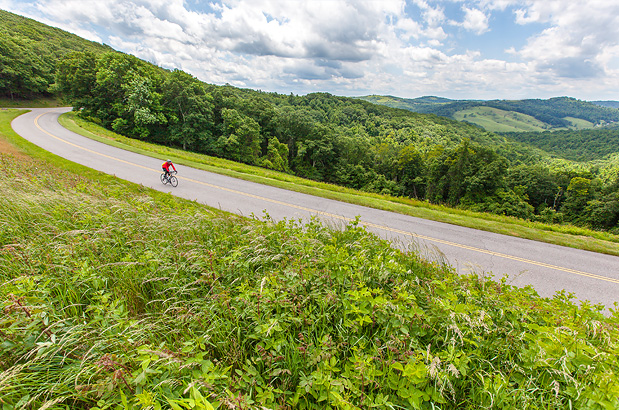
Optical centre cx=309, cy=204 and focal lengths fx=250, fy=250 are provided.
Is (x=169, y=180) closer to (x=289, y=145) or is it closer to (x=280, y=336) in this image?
(x=280, y=336)

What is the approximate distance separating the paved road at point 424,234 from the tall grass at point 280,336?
168 cm

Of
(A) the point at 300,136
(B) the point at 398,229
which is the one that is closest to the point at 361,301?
(B) the point at 398,229

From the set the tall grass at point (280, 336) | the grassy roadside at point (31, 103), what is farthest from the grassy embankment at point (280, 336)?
the grassy roadside at point (31, 103)

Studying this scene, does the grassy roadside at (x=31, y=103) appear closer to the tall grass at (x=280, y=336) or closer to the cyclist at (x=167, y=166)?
the cyclist at (x=167, y=166)

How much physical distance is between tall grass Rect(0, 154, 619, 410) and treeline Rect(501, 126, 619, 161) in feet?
620

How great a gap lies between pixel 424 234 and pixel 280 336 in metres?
8.65

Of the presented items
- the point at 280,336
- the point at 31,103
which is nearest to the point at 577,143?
the point at 280,336

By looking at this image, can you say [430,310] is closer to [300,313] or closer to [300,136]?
[300,313]

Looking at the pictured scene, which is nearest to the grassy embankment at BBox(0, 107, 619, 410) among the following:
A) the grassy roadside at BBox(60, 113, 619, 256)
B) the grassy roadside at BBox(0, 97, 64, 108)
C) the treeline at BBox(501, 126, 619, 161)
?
the grassy roadside at BBox(60, 113, 619, 256)

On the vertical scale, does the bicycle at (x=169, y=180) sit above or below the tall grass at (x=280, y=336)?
below

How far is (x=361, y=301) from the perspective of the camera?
250cm

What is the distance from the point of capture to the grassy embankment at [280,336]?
5.99 feet

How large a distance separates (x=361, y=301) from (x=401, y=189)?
50.9m

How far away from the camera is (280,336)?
2.32m
